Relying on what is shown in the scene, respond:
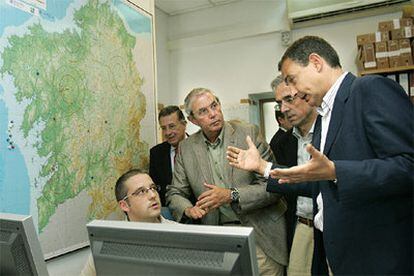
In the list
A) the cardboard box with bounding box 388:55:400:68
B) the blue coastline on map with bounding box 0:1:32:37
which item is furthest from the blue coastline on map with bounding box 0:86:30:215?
the cardboard box with bounding box 388:55:400:68

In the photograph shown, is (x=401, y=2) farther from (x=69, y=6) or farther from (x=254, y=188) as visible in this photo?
(x=69, y=6)

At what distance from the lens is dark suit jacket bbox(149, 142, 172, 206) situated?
7.54 feet

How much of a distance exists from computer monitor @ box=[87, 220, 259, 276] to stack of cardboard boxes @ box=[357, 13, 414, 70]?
10.6ft

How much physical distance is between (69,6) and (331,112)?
4.65ft

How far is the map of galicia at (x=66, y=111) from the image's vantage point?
1496 millimetres

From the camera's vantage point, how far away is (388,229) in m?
1.06

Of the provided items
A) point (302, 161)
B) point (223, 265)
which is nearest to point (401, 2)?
point (302, 161)

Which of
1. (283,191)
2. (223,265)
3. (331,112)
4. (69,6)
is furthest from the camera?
(69,6)

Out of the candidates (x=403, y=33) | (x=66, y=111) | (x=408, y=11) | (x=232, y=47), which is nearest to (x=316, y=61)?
(x=66, y=111)

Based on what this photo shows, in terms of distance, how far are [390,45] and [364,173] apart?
2.82m

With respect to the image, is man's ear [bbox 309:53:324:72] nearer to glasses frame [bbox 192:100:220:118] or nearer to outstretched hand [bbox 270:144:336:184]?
outstretched hand [bbox 270:144:336:184]

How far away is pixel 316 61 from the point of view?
1249mm

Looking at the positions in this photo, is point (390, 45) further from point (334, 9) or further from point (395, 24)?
point (334, 9)

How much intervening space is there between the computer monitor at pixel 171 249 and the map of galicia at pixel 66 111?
90 centimetres
